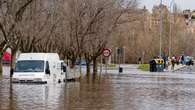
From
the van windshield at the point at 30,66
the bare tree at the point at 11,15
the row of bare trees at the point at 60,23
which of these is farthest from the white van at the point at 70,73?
the bare tree at the point at 11,15

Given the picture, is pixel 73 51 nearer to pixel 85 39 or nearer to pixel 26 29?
pixel 85 39

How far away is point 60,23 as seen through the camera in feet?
160

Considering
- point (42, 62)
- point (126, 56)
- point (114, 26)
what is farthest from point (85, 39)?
point (126, 56)

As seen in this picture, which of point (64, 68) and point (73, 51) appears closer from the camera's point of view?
point (64, 68)

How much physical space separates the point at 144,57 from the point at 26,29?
78.5m

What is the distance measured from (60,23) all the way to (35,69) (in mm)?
9753

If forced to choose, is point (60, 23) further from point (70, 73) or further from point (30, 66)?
point (30, 66)

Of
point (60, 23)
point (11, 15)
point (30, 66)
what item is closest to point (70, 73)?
point (60, 23)

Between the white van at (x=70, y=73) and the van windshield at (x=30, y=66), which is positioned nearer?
the van windshield at (x=30, y=66)

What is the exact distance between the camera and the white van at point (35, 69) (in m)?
38.5

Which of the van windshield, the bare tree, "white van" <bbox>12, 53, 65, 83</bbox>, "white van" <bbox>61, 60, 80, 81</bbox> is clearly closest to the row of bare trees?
the bare tree

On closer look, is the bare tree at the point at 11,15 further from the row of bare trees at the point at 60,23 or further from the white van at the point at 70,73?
the white van at the point at 70,73

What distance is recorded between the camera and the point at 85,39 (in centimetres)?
5206

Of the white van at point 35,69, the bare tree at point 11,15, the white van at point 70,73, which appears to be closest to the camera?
the white van at point 35,69
